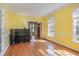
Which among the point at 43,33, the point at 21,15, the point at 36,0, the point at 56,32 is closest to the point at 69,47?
the point at 56,32

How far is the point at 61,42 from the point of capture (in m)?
5.24

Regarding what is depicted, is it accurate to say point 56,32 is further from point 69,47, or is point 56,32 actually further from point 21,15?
point 21,15

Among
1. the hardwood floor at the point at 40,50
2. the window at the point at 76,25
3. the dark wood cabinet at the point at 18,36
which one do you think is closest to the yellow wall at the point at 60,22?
the window at the point at 76,25

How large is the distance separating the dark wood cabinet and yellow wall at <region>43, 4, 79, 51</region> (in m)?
1.06

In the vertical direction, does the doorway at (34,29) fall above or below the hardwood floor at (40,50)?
above

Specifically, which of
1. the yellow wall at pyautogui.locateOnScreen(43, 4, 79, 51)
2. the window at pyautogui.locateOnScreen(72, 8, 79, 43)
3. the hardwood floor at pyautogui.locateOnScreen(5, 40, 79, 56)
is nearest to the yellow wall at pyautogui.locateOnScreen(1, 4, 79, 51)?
the yellow wall at pyautogui.locateOnScreen(43, 4, 79, 51)

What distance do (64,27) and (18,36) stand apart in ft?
8.35

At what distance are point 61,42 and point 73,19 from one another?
3.50ft

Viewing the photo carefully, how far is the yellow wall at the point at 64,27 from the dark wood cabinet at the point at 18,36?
1.06 meters

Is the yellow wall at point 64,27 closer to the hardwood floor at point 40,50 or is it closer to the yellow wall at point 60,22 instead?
the yellow wall at point 60,22

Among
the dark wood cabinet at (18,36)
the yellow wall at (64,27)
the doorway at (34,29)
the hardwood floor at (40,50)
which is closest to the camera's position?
the hardwood floor at (40,50)

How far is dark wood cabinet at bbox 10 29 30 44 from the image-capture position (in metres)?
6.18

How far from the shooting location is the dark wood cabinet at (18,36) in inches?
243

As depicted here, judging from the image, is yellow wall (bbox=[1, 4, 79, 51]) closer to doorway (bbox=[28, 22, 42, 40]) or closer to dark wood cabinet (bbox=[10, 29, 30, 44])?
doorway (bbox=[28, 22, 42, 40])
